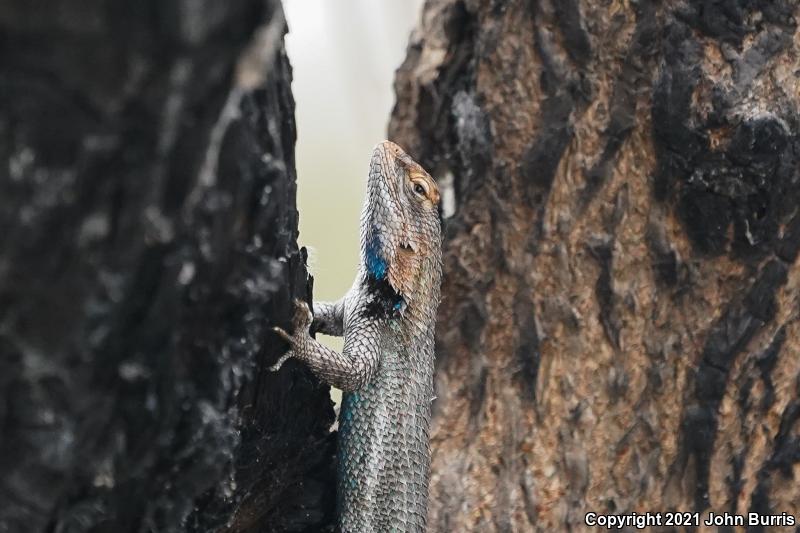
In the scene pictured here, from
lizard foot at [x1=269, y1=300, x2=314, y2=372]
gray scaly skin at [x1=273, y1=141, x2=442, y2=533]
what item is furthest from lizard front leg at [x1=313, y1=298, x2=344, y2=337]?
lizard foot at [x1=269, y1=300, x2=314, y2=372]

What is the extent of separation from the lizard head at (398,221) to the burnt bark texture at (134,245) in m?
1.42

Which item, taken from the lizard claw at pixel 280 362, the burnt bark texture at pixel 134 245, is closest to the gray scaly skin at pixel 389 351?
the lizard claw at pixel 280 362

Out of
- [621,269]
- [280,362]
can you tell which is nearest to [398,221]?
[621,269]

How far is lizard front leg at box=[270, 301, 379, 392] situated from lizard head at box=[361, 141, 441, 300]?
261 mm

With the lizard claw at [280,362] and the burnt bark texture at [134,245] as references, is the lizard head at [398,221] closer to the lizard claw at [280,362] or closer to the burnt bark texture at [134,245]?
the lizard claw at [280,362]

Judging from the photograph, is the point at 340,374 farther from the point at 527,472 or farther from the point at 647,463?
the point at 647,463

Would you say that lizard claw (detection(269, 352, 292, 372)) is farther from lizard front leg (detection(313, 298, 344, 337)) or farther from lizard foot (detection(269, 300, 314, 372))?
lizard front leg (detection(313, 298, 344, 337))

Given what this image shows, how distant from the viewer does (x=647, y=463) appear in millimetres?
4023

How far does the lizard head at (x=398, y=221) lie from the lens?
3775mm

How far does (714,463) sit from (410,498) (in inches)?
54.8

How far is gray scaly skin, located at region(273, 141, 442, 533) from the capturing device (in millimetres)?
3467

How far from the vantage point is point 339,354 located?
10.7 ft

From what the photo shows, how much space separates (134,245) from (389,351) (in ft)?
6.85

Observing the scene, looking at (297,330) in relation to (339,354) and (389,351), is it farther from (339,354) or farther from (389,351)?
(389,351)
